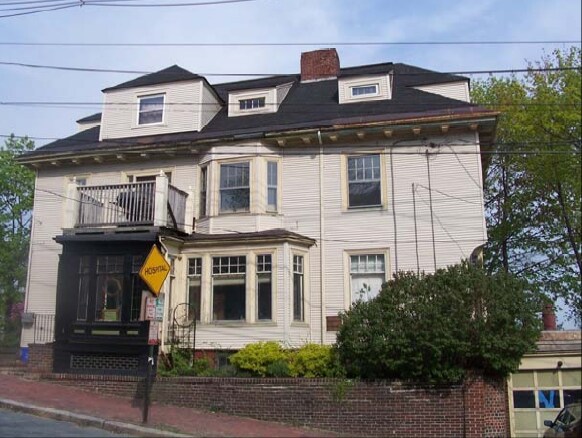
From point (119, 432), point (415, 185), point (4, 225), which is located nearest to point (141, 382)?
point (119, 432)

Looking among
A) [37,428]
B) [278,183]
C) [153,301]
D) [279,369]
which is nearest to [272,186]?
[278,183]

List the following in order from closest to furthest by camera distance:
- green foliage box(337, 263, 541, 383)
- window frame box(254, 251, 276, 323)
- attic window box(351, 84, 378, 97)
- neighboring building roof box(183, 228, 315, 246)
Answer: green foliage box(337, 263, 541, 383) < window frame box(254, 251, 276, 323) < neighboring building roof box(183, 228, 315, 246) < attic window box(351, 84, 378, 97)

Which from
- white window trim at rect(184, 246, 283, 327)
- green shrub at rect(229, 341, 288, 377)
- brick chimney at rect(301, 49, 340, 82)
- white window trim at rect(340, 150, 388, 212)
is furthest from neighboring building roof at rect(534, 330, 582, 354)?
brick chimney at rect(301, 49, 340, 82)

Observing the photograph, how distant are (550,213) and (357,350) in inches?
494

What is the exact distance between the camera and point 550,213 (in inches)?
861

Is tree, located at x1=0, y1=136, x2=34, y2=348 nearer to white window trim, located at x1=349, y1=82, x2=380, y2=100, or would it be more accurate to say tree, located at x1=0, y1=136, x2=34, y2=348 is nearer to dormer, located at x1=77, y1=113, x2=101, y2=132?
dormer, located at x1=77, y1=113, x2=101, y2=132

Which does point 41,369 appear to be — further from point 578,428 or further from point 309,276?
point 578,428

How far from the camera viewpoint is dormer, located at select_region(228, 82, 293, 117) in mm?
19516

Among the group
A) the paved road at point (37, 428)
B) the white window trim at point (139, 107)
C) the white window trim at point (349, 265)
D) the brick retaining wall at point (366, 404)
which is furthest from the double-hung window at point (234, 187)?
the paved road at point (37, 428)

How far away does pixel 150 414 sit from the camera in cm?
1279

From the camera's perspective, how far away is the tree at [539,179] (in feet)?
56.5

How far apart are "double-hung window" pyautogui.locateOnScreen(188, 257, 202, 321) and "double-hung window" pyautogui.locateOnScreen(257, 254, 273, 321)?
181 centimetres

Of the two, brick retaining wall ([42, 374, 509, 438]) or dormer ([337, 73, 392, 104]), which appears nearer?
brick retaining wall ([42, 374, 509, 438])

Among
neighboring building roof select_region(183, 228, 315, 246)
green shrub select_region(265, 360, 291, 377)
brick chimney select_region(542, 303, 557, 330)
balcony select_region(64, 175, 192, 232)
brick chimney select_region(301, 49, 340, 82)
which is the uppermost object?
brick chimney select_region(301, 49, 340, 82)
